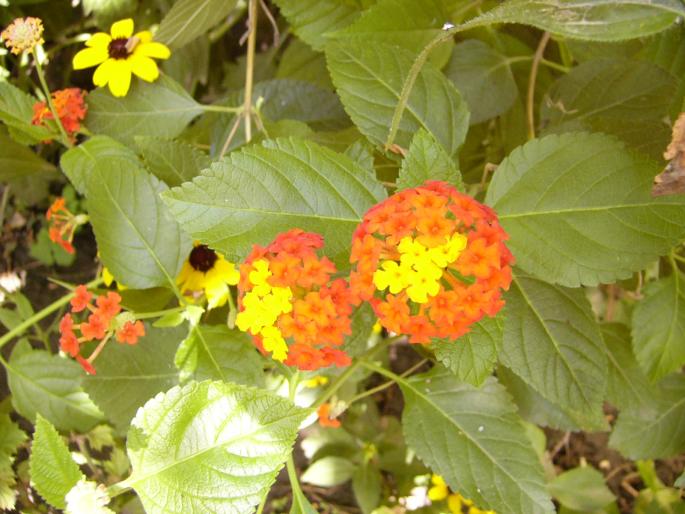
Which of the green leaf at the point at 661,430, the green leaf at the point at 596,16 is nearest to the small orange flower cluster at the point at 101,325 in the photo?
the green leaf at the point at 596,16

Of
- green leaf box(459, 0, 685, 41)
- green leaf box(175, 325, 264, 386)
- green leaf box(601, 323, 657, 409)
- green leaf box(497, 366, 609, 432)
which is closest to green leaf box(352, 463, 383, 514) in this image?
green leaf box(497, 366, 609, 432)

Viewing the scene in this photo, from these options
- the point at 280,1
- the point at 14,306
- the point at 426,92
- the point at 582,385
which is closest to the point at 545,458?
the point at 582,385

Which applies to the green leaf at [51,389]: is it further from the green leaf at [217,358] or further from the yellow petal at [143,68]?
the yellow petal at [143,68]

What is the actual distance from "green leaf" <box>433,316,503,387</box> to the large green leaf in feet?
0.49

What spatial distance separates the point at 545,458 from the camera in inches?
66.7

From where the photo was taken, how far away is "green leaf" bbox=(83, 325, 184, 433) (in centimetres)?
109

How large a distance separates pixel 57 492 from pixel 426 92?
0.72 metres

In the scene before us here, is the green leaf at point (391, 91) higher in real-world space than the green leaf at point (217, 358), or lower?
higher

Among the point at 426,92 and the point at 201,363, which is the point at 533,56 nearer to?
the point at 426,92

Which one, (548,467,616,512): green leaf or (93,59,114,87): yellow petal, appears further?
(548,467,616,512): green leaf

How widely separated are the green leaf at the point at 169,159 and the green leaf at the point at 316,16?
30 cm

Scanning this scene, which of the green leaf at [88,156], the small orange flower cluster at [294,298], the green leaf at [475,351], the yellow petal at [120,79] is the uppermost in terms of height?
the yellow petal at [120,79]

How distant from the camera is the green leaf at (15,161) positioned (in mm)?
1392

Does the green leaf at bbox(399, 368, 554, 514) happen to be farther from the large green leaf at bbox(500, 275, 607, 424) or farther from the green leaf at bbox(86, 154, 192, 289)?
the green leaf at bbox(86, 154, 192, 289)
